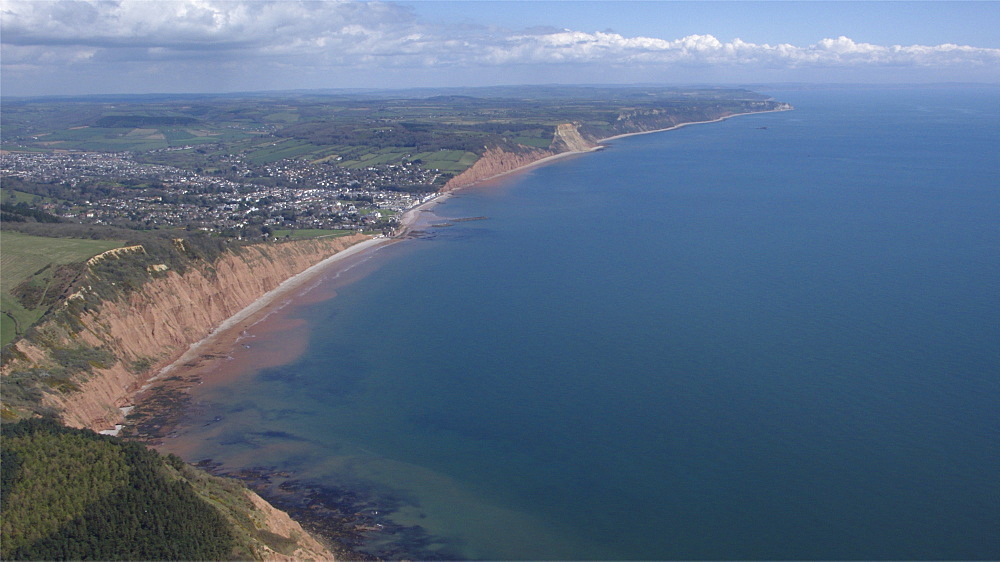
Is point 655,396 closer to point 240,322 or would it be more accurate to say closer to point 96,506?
point 96,506

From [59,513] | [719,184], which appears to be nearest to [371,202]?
[719,184]

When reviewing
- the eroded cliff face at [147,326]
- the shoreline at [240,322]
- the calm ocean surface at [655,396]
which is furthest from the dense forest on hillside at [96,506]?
the shoreline at [240,322]

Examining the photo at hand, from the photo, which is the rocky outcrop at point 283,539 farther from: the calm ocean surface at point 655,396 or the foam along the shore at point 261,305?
the foam along the shore at point 261,305

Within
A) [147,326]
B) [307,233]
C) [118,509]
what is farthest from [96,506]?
[307,233]

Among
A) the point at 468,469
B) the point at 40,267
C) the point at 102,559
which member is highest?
the point at 40,267

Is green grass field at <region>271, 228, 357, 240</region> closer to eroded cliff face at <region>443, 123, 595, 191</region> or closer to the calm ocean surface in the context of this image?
the calm ocean surface

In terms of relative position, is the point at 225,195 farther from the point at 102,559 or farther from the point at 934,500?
the point at 934,500
